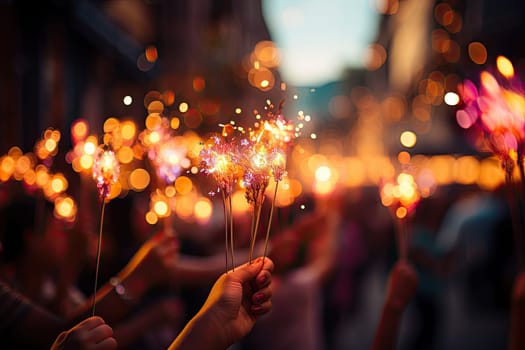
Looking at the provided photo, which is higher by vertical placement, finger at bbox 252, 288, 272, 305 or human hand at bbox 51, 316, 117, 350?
finger at bbox 252, 288, 272, 305

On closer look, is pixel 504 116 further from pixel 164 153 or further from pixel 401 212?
pixel 164 153

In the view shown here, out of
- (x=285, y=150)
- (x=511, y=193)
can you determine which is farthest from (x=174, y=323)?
(x=511, y=193)

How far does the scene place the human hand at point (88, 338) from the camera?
1.64 meters

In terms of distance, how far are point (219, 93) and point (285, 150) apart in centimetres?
1793

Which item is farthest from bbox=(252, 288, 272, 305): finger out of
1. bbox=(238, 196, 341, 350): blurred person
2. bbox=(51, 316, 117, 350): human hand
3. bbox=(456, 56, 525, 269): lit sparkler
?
bbox=(238, 196, 341, 350): blurred person

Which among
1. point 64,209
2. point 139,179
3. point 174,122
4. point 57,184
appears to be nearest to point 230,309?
point 174,122

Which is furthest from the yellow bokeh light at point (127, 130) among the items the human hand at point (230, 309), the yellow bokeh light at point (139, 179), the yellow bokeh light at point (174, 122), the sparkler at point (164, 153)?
the yellow bokeh light at point (139, 179)

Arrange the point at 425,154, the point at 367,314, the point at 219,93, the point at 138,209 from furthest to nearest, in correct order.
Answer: the point at 425,154 < the point at 219,93 < the point at 367,314 < the point at 138,209

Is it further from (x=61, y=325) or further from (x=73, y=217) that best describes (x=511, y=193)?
(x=73, y=217)

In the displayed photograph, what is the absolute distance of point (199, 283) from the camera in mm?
4008

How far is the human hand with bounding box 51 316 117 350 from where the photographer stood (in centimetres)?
164

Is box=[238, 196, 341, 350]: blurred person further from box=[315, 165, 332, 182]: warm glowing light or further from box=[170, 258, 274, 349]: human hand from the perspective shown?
box=[170, 258, 274, 349]: human hand

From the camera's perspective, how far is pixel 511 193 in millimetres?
2523

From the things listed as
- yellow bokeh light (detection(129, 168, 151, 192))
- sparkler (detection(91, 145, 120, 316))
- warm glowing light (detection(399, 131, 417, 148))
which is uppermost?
yellow bokeh light (detection(129, 168, 151, 192))
